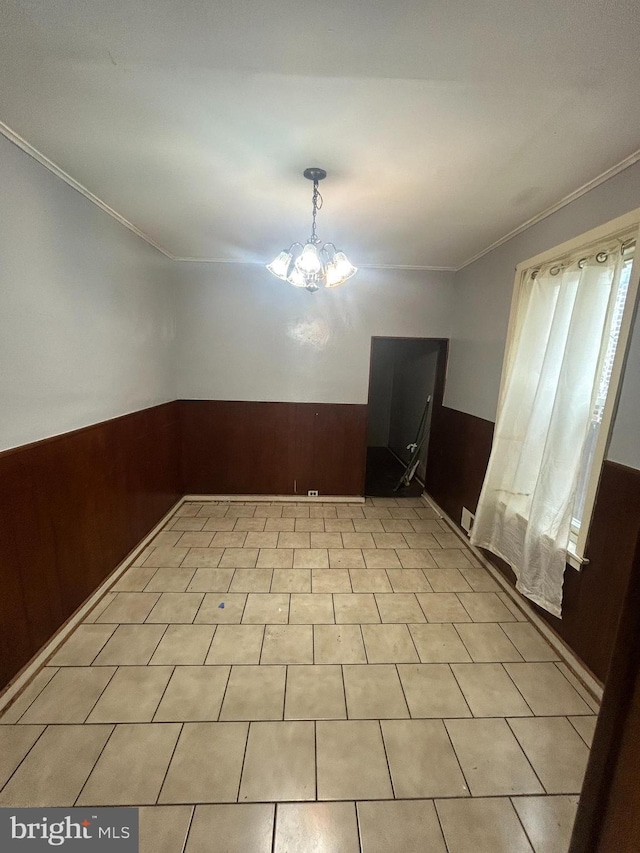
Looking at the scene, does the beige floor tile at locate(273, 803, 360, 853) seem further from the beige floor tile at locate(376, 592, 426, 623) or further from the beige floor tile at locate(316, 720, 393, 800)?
the beige floor tile at locate(376, 592, 426, 623)

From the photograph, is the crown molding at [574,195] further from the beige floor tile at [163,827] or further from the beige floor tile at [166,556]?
the beige floor tile at [166,556]

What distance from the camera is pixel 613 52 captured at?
1060 millimetres

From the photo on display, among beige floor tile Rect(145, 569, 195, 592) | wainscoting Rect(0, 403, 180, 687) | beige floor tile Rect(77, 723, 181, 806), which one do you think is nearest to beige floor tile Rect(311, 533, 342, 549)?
beige floor tile Rect(145, 569, 195, 592)

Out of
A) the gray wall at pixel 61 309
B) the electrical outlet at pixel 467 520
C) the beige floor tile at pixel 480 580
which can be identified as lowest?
the beige floor tile at pixel 480 580

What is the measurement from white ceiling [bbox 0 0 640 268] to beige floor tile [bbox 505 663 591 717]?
2513mm

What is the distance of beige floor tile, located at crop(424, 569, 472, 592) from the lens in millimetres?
2488

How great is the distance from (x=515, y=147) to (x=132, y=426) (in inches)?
113

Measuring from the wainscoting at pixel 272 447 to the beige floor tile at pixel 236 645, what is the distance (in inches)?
75.4

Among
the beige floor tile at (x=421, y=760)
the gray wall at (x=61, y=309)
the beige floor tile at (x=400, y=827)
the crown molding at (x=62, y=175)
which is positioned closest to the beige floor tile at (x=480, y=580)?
the beige floor tile at (x=421, y=760)

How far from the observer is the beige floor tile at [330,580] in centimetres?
245

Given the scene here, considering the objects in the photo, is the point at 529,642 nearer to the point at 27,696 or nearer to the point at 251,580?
the point at 251,580

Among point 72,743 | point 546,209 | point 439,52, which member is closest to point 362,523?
point 72,743

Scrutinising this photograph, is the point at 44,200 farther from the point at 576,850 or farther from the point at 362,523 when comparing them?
the point at 362,523

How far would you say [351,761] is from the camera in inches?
54.7
